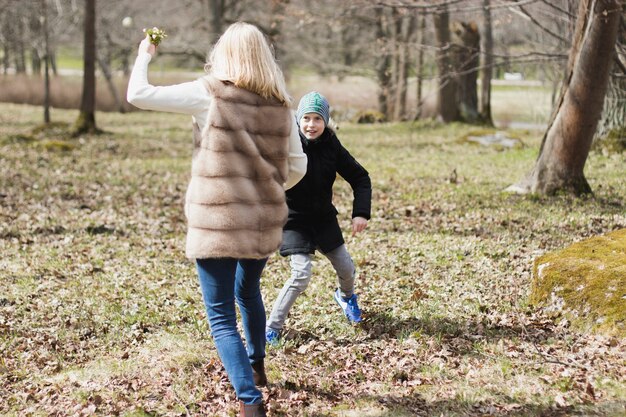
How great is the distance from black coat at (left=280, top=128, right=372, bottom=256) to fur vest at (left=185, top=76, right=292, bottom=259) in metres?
1.13

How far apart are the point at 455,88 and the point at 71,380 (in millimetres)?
20783

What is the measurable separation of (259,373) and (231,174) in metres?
1.40

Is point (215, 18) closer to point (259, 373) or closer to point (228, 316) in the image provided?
point (259, 373)

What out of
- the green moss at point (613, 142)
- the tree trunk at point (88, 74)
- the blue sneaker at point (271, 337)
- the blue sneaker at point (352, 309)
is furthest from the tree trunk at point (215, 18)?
the blue sneaker at point (271, 337)

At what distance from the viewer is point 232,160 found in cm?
367

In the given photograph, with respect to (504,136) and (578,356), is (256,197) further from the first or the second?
(504,136)

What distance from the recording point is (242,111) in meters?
3.66

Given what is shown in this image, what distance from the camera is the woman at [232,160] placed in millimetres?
3613

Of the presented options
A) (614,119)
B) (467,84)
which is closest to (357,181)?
(614,119)

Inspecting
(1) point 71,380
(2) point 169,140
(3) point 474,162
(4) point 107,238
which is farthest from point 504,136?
(1) point 71,380

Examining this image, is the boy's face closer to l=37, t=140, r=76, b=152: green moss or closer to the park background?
the park background

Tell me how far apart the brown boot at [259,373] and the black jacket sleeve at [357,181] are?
3.85 feet

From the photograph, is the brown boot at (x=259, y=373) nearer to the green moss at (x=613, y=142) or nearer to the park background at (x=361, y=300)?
the park background at (x=361, y=300)

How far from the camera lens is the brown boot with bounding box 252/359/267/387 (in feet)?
14.5
